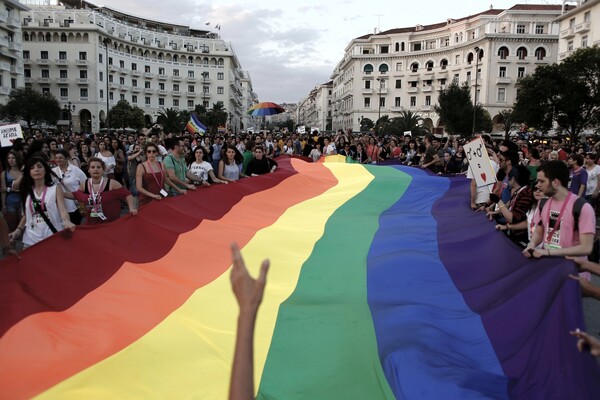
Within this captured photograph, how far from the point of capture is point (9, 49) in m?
54.3

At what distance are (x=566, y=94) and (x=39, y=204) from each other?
3845 cm

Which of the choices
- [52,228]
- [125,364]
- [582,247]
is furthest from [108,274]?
[582,247]

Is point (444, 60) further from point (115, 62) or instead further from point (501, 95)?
point (115, 62)

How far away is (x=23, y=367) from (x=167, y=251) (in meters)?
2.75

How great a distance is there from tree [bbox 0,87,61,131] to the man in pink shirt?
175 ft

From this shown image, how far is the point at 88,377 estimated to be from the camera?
3.51m

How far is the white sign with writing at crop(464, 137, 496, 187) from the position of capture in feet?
21.3

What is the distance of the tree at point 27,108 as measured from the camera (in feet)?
163

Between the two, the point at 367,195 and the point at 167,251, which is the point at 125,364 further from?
the point at 367,195

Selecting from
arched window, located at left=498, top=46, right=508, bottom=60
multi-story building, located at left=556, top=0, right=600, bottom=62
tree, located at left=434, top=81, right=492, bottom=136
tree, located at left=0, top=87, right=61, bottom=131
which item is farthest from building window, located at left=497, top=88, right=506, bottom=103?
tree, located at left=0, top=87, right=61, bottom=131

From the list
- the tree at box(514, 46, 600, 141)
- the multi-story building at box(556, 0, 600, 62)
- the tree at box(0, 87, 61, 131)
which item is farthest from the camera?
the multi-story building at box(556, 0, 600, 62)

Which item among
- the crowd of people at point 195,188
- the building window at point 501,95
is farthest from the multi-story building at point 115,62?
the crowd of people at point 195,188

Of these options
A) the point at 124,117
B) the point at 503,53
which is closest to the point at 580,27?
the point at 503,53

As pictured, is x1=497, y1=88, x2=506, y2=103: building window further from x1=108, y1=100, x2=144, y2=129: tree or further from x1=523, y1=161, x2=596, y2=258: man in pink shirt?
x1=523, y1=161, x2=596, y2=258: man in pink shirt
